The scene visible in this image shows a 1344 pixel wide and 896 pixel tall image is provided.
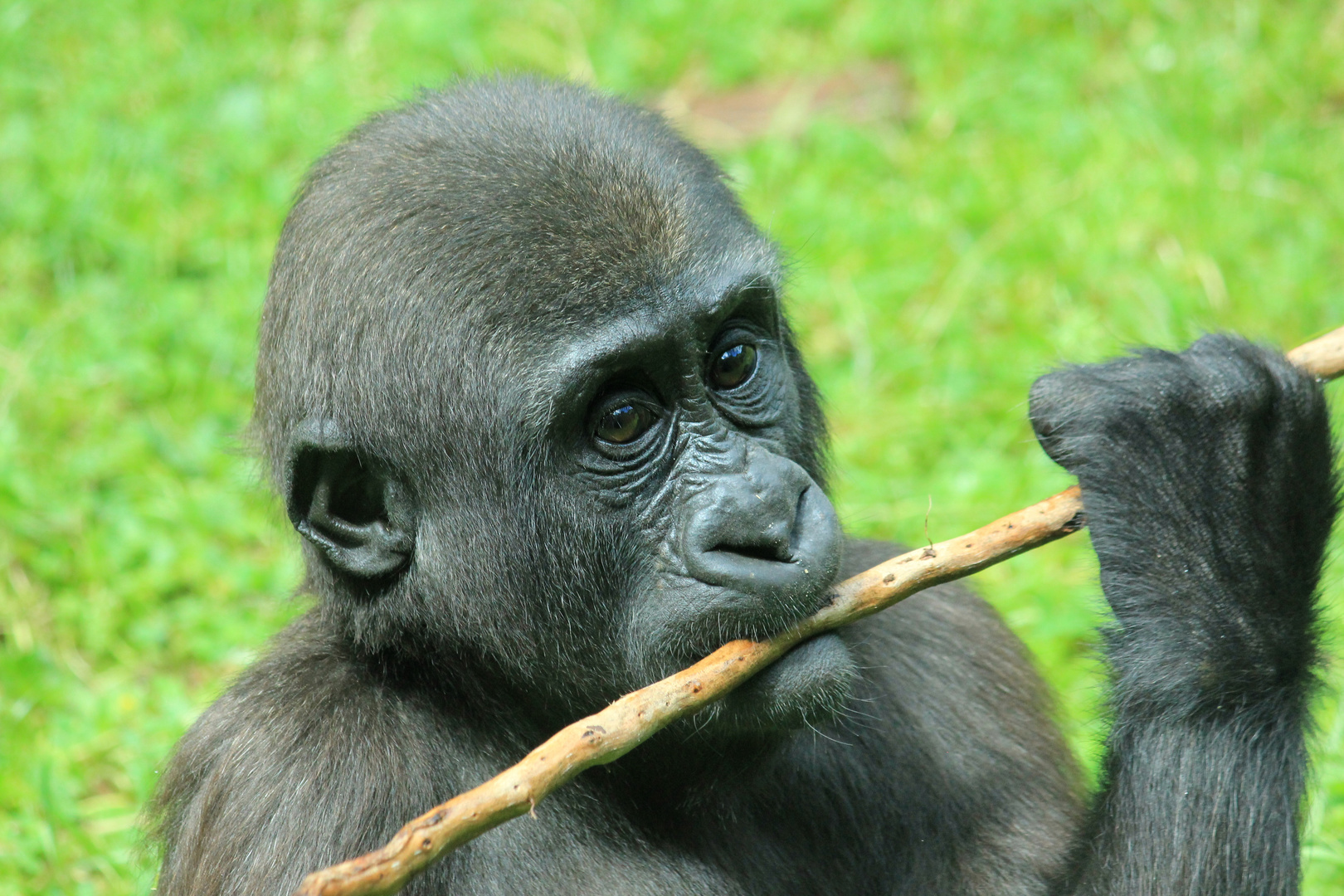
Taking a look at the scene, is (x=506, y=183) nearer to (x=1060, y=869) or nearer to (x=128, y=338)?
(x=1060, y=869)

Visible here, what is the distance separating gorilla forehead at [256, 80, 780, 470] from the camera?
3945 mm

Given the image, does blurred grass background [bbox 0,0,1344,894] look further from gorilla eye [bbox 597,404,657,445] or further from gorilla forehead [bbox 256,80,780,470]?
gorilla eye [bbox 597,404,657,445]

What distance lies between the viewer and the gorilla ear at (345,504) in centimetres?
407

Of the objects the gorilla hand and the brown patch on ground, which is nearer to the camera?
the gorilla hand

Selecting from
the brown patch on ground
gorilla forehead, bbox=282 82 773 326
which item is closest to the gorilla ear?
gorilla forehead, bbox=282 82 773 326

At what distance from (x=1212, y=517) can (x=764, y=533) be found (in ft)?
4.13

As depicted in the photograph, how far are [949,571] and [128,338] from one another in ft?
18.3

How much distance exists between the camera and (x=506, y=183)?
4.05m

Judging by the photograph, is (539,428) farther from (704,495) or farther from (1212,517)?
(1212,517)

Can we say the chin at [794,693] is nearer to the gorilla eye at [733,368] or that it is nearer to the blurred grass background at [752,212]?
the gorilla eye at [733,368]

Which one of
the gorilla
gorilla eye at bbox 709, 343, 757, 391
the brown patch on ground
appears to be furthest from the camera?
the brown patch on ground

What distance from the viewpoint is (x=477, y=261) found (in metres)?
3.96

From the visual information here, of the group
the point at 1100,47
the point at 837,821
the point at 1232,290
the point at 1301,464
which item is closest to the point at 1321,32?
the point at 1100,47

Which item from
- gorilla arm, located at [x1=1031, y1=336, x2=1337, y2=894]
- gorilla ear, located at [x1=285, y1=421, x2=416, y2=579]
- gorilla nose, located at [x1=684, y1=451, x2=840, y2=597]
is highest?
gorilla ear, located at [x1=285, y1=421, x2=416, y2=579]
